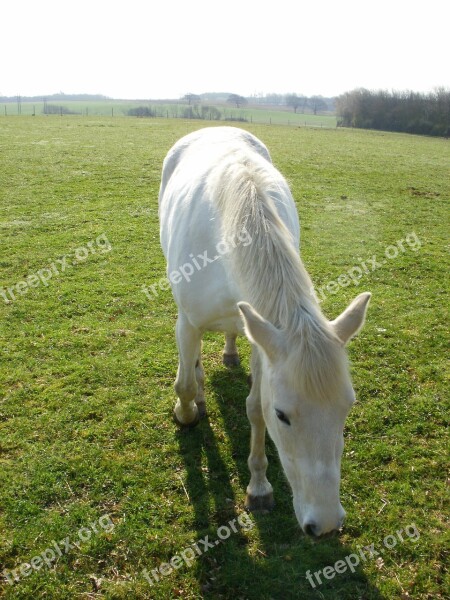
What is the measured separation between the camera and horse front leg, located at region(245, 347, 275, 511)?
3.31 metres

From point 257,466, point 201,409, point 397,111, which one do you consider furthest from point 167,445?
point 397,111

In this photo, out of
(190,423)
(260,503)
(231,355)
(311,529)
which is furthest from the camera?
(231,355)

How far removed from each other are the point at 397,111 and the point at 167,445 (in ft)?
191

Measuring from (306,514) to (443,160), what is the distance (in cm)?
2501

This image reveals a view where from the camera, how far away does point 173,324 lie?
19.1ft

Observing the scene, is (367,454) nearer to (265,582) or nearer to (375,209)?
(265,582)

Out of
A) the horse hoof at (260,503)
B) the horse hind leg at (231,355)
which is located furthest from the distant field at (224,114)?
the horse hoof at (260,503)

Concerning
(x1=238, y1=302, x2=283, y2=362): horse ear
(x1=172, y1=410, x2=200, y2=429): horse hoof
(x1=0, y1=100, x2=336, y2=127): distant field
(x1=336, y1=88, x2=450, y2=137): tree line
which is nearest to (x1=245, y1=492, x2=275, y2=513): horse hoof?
(x1=172, y1=410, x2=200, y2=429): horse hoof

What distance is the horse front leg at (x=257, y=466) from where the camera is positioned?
3311 mm

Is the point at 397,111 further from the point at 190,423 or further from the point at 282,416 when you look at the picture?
the point at 282,416

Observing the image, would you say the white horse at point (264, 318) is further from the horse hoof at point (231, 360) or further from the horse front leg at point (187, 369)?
the horse hoof at point (231, 360)

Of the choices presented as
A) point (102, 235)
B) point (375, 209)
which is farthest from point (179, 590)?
point (375, 209)

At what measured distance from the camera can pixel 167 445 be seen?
3.90m

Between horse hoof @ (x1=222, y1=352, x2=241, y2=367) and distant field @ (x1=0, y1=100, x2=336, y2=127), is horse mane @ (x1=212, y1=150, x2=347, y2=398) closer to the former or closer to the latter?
horse hoof @ (x1=222, y1=352, x2=241, y2=367)
